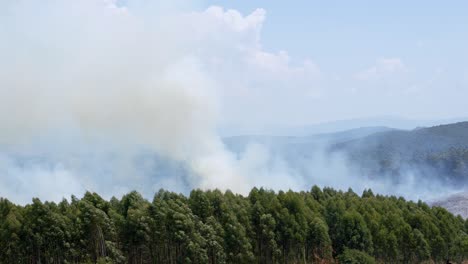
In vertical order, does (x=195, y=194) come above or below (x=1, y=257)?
above

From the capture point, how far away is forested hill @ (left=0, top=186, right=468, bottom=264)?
166 ft

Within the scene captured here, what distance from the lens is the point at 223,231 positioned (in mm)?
53969

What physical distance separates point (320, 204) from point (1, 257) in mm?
33981

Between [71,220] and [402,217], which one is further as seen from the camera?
[402,217]

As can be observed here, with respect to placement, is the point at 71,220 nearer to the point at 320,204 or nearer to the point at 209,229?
the point at 209,229

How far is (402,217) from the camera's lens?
65250 mm

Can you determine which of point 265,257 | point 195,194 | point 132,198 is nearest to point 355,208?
point 265,257

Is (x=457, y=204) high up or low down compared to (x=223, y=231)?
down

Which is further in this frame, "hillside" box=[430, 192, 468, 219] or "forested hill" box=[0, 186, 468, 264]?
"hillside" box=[430, 192, 468, 219]

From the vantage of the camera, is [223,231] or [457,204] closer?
[223,231]

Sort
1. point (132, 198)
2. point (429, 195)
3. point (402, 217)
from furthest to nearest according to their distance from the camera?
point (429, 195) → point (402, 217) → point (132, 198)

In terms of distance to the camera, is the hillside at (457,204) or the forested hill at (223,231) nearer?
the forested hill at (223,231)

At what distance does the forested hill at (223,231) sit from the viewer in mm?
50531

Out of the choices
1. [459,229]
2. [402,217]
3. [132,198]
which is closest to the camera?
[132,198]
